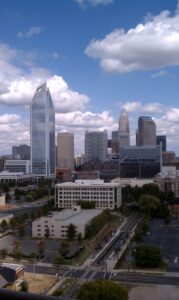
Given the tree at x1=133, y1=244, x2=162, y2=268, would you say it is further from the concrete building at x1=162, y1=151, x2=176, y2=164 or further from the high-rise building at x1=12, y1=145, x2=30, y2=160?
the high-rise building at x1=12, y1=145, x2=30, y2=160

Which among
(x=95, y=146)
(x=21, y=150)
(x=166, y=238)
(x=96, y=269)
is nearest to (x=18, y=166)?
(x=95, y=146)

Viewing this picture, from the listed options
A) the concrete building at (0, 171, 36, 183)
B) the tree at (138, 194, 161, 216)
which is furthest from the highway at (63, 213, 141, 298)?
the concrete building at (0, 171, 36, 183)

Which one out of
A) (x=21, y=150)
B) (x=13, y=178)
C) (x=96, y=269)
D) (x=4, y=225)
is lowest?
(x=96, y=269)

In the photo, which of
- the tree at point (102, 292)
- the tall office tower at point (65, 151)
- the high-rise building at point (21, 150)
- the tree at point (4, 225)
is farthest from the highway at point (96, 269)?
the high-rise building at point (21, 150)

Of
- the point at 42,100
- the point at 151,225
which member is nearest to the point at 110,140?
the point at 42,100

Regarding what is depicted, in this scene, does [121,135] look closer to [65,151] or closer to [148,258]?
[65,151]

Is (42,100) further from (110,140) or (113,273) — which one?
(113,273)

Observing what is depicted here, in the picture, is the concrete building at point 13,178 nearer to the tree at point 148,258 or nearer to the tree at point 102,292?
the tree at point 148,258
